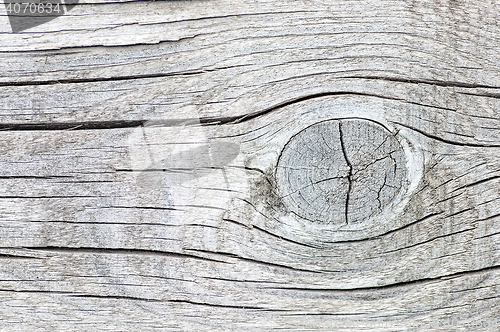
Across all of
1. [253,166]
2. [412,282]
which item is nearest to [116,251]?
[253,166]

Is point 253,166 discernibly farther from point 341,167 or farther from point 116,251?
point 116,251

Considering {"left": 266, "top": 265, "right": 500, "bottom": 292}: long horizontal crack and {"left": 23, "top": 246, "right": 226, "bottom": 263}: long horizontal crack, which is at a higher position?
{"left": 23, "top": 246, "right": 226, "bottom": 263}: long horizontal crack

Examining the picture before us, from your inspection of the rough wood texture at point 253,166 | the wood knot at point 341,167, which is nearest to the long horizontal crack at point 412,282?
the rough wood texture at point 253,166

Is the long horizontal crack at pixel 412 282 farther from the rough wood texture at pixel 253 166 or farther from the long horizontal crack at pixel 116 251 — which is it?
the long horizontal crack at pixel 116 251

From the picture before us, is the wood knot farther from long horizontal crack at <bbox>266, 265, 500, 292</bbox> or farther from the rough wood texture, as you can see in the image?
long horizontal crack at <bbox>266, 265, 500, 292</bbox>

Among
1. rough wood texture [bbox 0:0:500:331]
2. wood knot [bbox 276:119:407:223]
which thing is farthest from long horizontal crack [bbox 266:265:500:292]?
wood knot [bbox 276:119:407:223]

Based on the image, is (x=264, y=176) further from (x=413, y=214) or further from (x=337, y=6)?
(x=337, y=6)

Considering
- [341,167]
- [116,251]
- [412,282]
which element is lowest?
[412,282]
